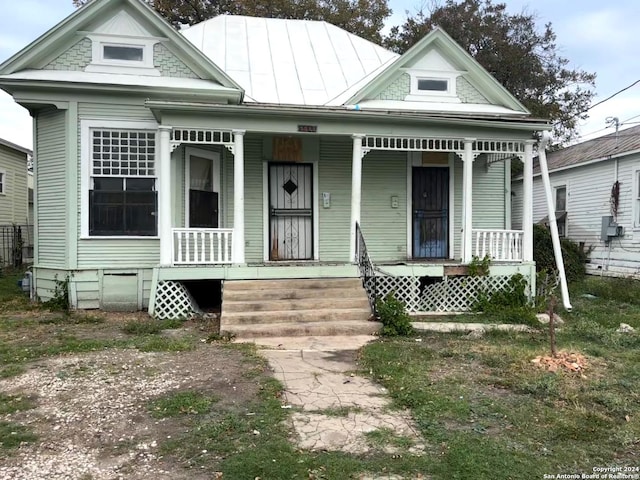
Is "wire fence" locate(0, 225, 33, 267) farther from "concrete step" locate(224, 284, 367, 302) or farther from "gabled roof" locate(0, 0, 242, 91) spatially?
"concrete step" locate(224, 284, 367, 302)

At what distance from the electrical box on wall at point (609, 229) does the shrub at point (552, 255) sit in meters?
0.88

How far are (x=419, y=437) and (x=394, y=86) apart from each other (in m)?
8.83

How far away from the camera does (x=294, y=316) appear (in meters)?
7.82

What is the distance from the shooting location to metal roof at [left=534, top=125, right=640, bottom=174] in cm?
1547

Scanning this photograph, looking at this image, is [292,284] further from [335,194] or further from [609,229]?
[609,229]

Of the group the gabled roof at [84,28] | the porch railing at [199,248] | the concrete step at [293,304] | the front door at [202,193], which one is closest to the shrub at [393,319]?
the concrete step at [293,304]

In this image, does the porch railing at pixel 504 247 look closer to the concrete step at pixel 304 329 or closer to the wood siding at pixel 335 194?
the wood siding at pixel 335 194

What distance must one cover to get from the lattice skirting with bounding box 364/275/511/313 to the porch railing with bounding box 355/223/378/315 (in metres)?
0.60

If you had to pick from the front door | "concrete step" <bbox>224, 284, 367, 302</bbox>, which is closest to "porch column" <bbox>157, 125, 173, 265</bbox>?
the front door

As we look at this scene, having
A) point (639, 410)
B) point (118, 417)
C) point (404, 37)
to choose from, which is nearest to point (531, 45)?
point (404, 37)

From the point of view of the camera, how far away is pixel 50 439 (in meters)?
3.81

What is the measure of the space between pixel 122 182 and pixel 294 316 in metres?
4.48

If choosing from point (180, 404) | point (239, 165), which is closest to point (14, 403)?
point (180, 404)

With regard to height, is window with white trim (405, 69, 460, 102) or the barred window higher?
window with white trim (405, 69, 460, 102)
